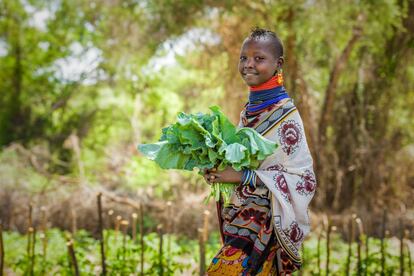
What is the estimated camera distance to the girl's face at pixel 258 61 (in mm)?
2275

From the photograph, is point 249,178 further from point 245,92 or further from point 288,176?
point 245,92

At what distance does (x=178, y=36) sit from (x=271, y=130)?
5.08 meters

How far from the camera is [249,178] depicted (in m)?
2.21

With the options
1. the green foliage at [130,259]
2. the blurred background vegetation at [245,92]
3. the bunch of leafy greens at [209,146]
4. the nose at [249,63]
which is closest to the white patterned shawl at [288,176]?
the bunch of leafy greens at [209,146]

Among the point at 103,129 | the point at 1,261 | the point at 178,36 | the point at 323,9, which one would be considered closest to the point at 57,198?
the point at 178,36

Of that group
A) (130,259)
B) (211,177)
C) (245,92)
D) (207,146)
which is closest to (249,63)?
(207,146)

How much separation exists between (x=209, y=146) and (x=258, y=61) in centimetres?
44

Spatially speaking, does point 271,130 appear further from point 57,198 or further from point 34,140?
point 34,140

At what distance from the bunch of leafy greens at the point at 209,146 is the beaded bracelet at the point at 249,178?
23mm

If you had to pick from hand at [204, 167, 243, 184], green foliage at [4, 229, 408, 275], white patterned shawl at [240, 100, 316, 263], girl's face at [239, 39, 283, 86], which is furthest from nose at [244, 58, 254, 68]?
green foliage at [4, 229, 408, 275]

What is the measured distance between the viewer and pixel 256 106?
7.74 feet

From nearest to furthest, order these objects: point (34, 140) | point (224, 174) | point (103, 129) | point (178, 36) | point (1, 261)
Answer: point (224, 174) < point (1, 261) < point (178, 36) < point (34, 140) < point (103, 129)

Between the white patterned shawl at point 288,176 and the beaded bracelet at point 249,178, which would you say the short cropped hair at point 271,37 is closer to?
the white patterned shawl at point 288,176

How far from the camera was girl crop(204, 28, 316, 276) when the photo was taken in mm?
2209
